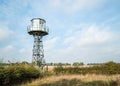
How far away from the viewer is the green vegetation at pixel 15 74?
1487 centimetres

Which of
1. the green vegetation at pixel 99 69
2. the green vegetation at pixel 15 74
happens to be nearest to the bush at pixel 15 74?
the green vegetation at pixel 15 74

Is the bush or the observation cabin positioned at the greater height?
the observation cabin

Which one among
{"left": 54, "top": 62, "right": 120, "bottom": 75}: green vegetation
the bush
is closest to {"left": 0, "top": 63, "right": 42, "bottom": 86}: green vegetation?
the bush

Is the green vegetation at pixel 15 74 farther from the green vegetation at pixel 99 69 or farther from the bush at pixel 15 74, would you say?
the green vegetation at pixel 99 69

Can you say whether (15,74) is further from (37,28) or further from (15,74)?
(37,28)

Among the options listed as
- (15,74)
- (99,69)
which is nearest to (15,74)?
(15,74)

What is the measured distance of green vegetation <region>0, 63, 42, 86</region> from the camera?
14.9 m

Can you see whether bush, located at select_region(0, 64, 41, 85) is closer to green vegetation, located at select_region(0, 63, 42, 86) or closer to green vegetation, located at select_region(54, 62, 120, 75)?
green vegetation, located at select_region(0, 63, 42, 86)

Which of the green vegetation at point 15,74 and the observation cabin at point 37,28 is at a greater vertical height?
the observation cabin at point 37,28

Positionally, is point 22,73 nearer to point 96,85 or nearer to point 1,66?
point 1,66

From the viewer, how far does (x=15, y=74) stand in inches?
622

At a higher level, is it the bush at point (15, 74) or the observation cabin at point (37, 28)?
the observation cabin at point (37, 28)

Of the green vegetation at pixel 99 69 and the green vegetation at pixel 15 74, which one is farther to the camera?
the green vegetation at pixel 99 69

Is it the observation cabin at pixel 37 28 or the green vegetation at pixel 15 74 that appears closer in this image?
the green vegetation at pixel 15 74
